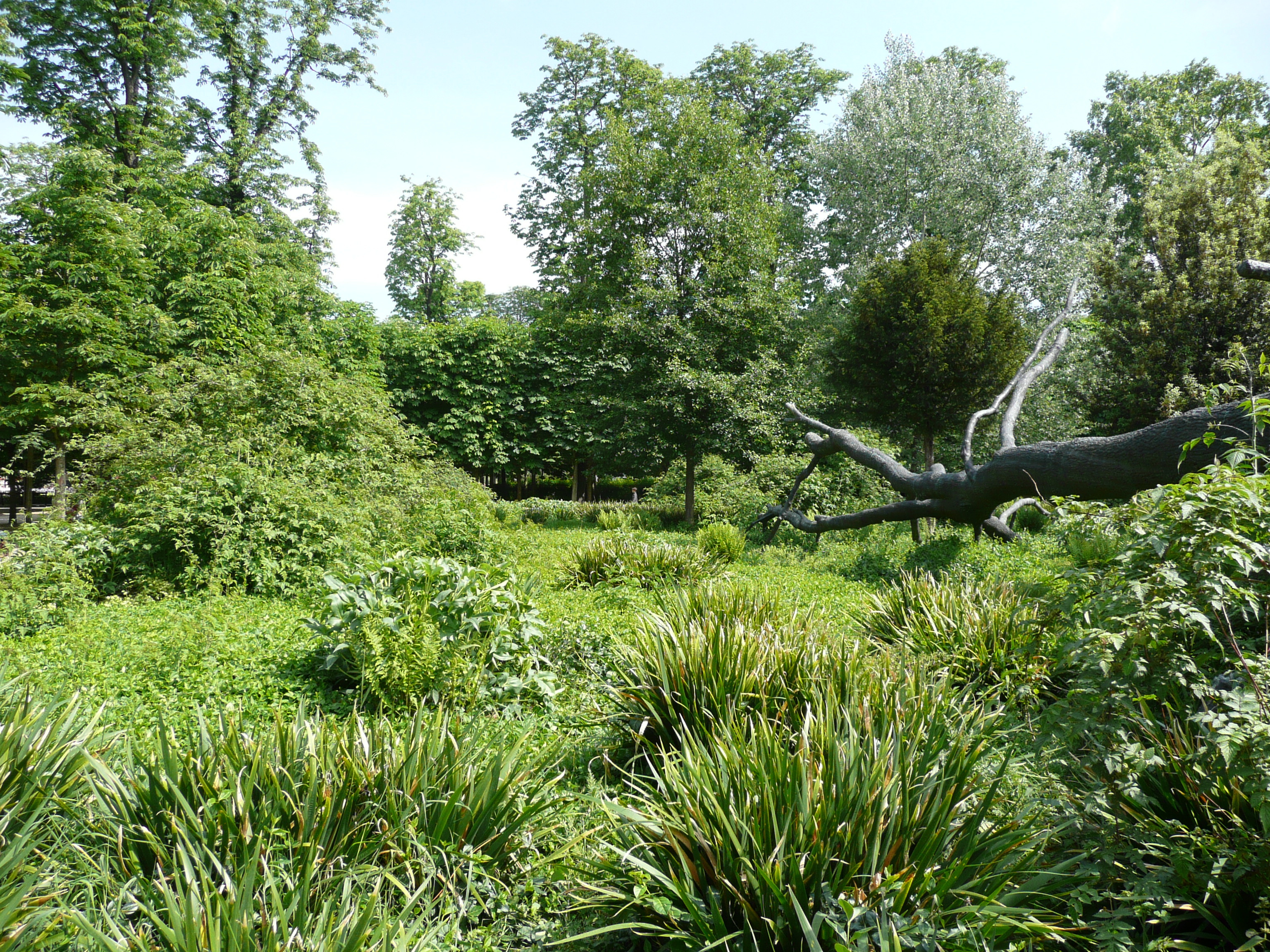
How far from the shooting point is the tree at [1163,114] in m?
25.7

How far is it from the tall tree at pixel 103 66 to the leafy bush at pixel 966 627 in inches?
831

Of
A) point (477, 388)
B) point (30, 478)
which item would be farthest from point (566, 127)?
point (30, 478)

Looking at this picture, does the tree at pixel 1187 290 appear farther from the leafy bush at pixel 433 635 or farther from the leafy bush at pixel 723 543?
the leafy bush at pixel 433 635

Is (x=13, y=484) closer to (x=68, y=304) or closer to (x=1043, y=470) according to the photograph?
(x=68, y=304)

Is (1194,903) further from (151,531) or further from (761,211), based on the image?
(761,211)

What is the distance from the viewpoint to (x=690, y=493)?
1733 centimetres

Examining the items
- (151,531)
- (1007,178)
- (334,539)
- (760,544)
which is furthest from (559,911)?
(1007,178)

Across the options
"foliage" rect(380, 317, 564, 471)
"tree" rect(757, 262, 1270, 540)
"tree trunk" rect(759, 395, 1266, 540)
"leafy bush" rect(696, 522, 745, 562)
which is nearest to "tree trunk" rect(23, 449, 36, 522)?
"foliage" rect(380, 317, 564, 471)

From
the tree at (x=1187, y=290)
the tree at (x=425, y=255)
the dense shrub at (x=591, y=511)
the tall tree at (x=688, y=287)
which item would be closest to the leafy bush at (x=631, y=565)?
the dense shrub at (x=591, y=511)

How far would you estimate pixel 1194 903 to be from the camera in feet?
6.97

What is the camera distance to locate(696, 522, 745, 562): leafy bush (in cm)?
1050

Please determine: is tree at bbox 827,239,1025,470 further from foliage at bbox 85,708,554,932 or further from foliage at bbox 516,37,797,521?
foliage at bbox 85,708,554,932

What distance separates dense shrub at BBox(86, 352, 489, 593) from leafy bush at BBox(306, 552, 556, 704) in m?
2.08

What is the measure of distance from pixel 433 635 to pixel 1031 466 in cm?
593
